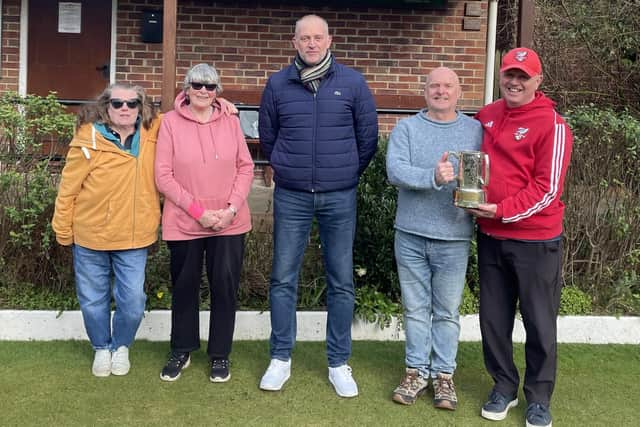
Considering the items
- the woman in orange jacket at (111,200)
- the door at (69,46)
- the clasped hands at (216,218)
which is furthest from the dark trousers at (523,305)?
the door at (69,46)

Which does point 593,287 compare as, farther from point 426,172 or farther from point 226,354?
point 226,354

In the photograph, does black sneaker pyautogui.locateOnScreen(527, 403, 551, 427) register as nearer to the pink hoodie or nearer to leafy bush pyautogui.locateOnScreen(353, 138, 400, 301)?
leafy bush pyautogui.locateOnScreen(353, 138, 400, 301)

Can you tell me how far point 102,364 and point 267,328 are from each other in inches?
44.6

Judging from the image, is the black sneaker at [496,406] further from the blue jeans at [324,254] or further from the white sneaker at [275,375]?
the white sneaker at [275,375]

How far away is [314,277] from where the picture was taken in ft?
16.4

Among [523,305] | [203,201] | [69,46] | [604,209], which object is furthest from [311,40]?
[69,46]

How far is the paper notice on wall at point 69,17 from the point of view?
8688mm

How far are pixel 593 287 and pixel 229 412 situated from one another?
286cm

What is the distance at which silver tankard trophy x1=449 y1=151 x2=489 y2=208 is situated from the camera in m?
3.30

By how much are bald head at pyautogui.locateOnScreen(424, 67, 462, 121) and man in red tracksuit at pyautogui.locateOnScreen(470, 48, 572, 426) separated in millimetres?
213

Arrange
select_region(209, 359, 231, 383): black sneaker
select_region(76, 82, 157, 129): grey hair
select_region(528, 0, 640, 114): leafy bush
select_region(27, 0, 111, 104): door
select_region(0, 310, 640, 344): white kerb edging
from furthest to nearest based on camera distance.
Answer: select_region(528, 0, 640, 114): leafy bush, select_region(27, 0, 111, 104): door, select_region(0, 310, 640, 344): white kerb edging, select_region(209, 359, 231, 383): black sneaker, select_region(76, 82, 157, 129): grey hair

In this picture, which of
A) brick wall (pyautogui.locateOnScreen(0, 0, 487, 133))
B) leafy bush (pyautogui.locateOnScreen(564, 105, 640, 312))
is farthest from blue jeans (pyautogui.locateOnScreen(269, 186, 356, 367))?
brick wall (pyautogui.locateOnScreen(0, 0, 487, 133))

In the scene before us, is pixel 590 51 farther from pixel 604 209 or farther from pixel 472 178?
pixel 472 178

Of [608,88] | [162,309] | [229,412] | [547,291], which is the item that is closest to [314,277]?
[162,309]
